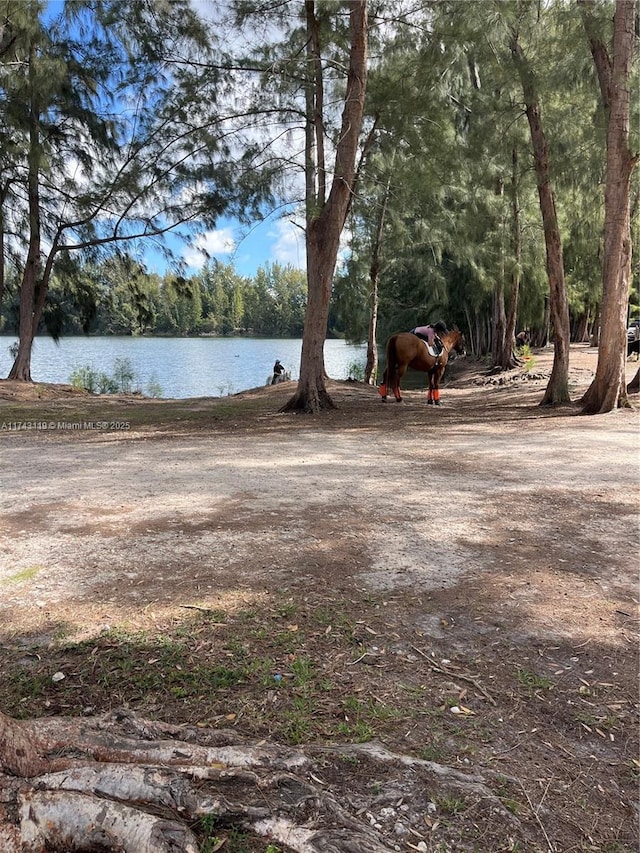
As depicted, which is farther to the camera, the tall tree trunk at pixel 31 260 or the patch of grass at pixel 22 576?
the tall tree trunk at pixel 31 260

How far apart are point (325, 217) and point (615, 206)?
4.76 metres

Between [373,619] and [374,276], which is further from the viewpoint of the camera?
[374,276]

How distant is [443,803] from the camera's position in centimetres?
163

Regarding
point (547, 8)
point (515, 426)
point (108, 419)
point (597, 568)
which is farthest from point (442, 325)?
point (597, 568)

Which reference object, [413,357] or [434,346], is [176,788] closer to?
[413,357]

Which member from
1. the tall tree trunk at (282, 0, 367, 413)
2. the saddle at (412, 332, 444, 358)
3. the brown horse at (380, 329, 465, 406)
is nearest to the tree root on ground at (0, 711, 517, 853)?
the tall tree trunk at (282, 0, 367, 413)

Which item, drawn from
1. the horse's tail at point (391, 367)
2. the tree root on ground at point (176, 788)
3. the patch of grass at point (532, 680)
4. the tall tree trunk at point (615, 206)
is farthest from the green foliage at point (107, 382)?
the tree root on ground at point (176, 788)

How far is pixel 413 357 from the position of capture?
40.4 feet

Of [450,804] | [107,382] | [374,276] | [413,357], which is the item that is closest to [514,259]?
[374,276]

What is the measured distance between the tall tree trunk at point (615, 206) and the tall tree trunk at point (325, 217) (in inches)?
143

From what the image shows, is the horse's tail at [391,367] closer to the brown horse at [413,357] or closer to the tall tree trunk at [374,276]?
the brown horse at [413,357]

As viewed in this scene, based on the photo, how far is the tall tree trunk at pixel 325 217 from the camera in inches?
390

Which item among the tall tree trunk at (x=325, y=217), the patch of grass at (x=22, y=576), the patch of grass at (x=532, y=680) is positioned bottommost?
the patch of grass at (x=532, y=680)

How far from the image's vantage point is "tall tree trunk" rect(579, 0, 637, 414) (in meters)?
8.98
